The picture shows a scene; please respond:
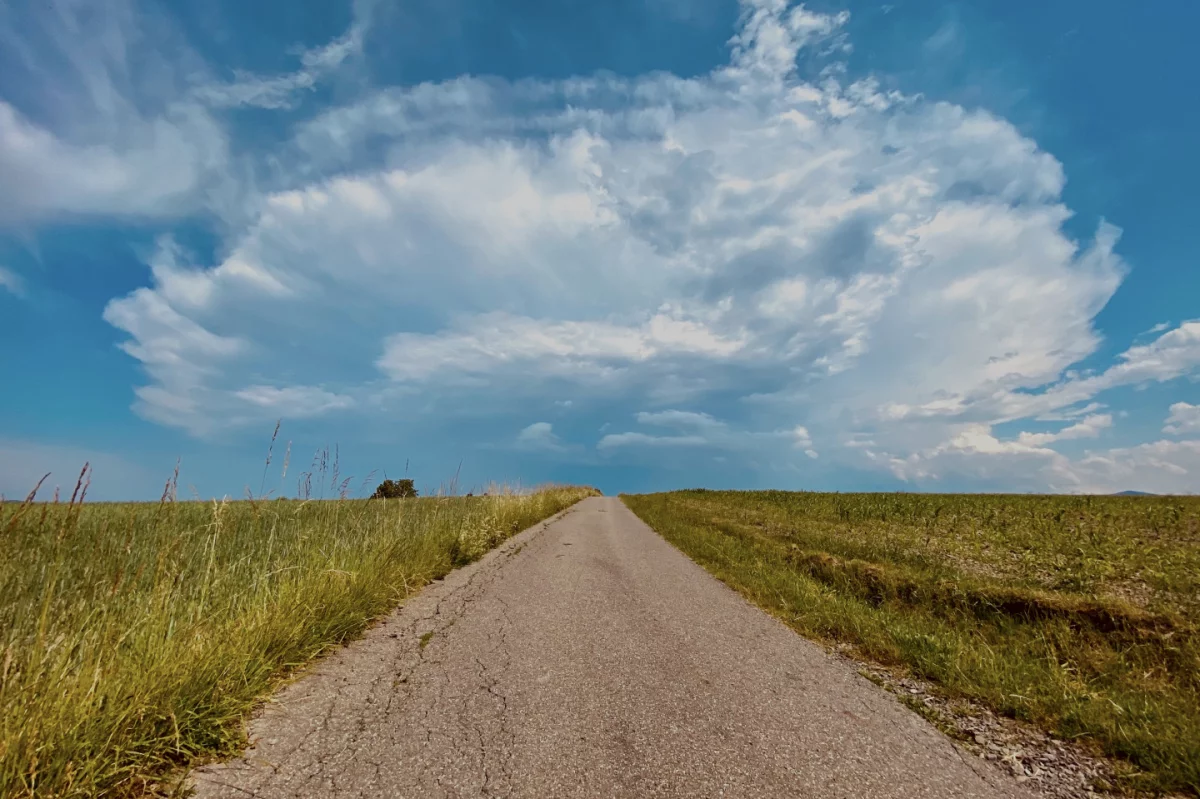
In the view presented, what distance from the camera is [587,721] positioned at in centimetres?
393

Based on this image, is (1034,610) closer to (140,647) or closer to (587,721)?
(587,721)

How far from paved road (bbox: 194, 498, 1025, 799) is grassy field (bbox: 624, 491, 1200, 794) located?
106 centimetres

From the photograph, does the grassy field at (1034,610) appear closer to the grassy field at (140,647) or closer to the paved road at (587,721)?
the paved road at (587,721)

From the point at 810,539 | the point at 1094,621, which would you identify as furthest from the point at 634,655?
the point at 810,539

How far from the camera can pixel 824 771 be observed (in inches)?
133

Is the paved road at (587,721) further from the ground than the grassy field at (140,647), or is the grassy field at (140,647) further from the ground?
the grassy field at (140,647)

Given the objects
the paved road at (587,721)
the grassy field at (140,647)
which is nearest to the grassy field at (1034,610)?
the paved road at (587,721)

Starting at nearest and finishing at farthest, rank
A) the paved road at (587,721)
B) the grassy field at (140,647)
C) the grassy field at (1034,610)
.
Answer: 1. the grassy field at (140,647)
2. the paved road at (587,721)
3. the grassy field at (1034,610)

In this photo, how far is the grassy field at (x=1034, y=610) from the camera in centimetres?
427

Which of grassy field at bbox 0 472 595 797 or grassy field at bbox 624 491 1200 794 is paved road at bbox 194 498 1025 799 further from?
grassy field at bbox 624 491 1200 794

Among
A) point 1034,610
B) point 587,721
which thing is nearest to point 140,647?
point 587,721

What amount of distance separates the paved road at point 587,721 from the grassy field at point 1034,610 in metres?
1.06

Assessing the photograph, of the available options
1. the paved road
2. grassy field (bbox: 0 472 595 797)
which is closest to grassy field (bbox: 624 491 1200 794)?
the paved road

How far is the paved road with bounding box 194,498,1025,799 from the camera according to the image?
3.18 m
